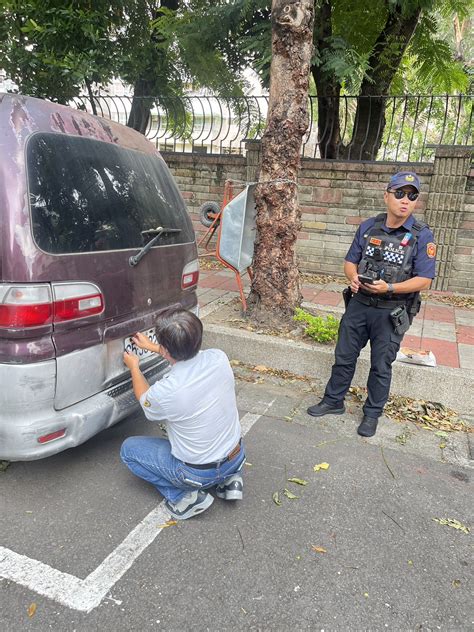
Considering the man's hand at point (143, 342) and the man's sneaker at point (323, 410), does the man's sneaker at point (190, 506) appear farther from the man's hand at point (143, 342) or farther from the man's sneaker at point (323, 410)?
the man's sneaker at point (323, 410)

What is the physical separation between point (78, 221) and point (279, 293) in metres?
2.69

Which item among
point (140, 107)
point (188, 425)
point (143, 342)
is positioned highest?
point (140, 107)

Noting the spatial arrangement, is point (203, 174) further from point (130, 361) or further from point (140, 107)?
point (130, 361)

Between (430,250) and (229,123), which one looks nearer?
(430,250)

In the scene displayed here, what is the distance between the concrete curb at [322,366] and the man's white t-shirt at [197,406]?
1927mm

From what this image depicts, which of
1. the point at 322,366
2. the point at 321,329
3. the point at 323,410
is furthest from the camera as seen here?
the point at 321,329

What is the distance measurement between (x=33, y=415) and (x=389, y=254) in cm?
237

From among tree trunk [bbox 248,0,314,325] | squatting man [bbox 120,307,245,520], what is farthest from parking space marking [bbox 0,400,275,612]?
tree trunk [bbox 248,0,314,325]

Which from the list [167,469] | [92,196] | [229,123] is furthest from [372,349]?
[229,123]

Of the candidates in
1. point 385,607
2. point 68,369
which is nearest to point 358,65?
point 68,369

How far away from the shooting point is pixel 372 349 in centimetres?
347

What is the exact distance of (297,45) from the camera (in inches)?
173

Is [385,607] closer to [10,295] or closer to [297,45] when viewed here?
[10,295]

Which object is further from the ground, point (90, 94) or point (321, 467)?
point (90, 94)
